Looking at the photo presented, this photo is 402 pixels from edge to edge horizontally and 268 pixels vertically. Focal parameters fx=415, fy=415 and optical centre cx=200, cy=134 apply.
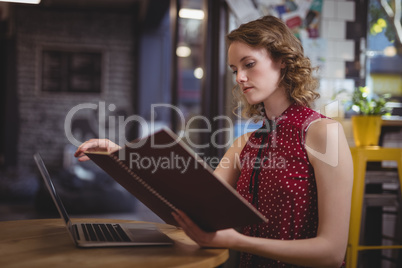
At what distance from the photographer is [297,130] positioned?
1198 millimetres

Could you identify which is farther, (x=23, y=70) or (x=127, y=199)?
(x=23, y=70)

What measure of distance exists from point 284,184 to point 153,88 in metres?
6.57

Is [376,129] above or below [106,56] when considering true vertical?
below

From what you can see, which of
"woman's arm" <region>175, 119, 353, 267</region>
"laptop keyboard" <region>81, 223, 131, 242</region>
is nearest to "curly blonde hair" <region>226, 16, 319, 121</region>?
"woman's arm" <region>175, 119, 353, 267</region>

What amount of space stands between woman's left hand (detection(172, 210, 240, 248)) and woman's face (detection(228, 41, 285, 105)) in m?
0.45

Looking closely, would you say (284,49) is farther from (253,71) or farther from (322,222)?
(322,222)

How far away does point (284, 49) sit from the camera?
1224mm

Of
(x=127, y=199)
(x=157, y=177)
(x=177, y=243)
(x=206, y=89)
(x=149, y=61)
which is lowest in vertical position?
(x=127, y=199)

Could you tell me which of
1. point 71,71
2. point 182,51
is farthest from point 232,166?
point 71,71

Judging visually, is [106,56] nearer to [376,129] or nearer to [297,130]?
[376,129]

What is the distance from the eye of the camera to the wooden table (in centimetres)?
82

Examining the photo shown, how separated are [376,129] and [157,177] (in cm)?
219

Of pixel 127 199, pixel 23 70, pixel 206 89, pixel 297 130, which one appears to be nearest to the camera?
pixel 297 130

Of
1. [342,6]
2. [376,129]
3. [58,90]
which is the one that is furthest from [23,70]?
[376,129]
